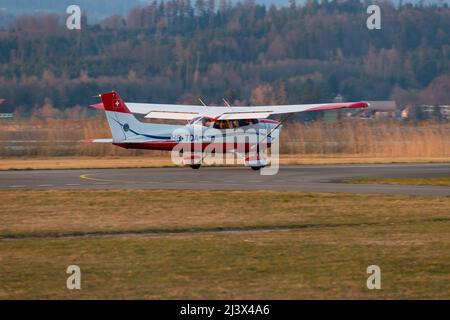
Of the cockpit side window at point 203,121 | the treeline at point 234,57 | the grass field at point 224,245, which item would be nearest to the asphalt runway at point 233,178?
the cockpit side window at point 203,121

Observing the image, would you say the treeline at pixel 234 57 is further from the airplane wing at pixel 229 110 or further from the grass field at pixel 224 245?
the grass field at pixel 224 245

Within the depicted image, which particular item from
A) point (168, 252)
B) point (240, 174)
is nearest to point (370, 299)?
point (168, 252)

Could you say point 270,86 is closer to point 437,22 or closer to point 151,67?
point 151,67

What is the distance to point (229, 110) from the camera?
1583 inches

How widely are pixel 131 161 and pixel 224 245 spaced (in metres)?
27.3

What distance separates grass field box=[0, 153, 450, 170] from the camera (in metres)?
41.0

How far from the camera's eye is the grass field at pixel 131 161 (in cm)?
4103

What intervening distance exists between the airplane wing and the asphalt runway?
215 cm

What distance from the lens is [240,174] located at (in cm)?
3594

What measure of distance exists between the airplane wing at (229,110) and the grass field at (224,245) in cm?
1249

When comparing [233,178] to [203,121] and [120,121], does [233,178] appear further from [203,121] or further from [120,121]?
[120,121]

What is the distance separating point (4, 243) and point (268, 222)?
231 inches

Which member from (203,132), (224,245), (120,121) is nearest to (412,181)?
(203,132)

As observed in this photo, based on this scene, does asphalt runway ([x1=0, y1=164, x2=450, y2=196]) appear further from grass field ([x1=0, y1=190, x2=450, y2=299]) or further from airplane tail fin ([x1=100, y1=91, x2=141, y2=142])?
grass field ([x1=0, y1=190, x2=450, y2=299])
